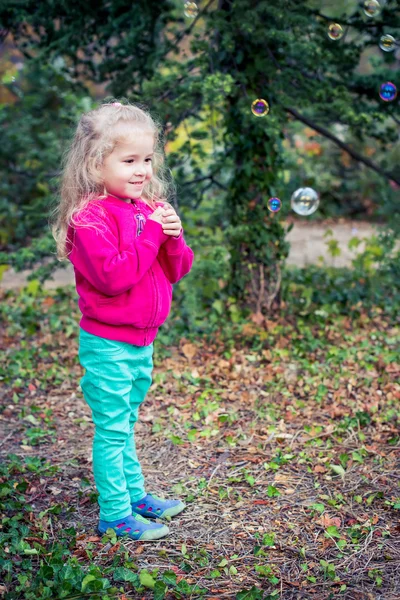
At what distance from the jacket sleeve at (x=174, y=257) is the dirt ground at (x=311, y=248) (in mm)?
3252

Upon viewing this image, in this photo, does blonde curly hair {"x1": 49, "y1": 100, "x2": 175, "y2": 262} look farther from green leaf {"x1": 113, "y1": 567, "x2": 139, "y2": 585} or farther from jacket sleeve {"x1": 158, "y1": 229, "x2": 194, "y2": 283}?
green leaf {"x1": 113, "y1": 567, "x2": 139, "y2": 585}

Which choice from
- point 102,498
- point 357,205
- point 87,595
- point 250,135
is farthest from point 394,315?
point 357,205

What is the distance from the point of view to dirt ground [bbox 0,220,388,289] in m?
6.53

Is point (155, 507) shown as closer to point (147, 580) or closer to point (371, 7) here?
point (147, 580)

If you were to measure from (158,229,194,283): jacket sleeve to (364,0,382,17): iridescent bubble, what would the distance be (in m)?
2.18

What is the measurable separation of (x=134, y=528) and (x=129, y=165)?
1.39 metres

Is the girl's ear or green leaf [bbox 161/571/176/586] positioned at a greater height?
the girl's ear

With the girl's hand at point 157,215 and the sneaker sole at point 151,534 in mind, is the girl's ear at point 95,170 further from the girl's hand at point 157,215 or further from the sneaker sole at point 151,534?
the sneaker sole at point 151,534

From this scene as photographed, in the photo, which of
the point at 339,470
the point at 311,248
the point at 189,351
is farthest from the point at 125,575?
the point at 311,248

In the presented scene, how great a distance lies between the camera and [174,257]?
8.16 feet

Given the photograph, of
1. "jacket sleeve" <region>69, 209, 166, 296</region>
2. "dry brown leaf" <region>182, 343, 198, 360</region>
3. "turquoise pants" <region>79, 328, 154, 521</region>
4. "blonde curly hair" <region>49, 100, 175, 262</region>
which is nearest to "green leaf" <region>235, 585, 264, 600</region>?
"turquoise pants" <region>79, 328, 154, 521</region>

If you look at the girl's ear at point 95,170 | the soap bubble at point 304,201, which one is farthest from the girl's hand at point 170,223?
the soap bubble at point 304,201

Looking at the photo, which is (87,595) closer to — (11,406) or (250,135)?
(11,406)

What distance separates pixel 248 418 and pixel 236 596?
1.53 m
